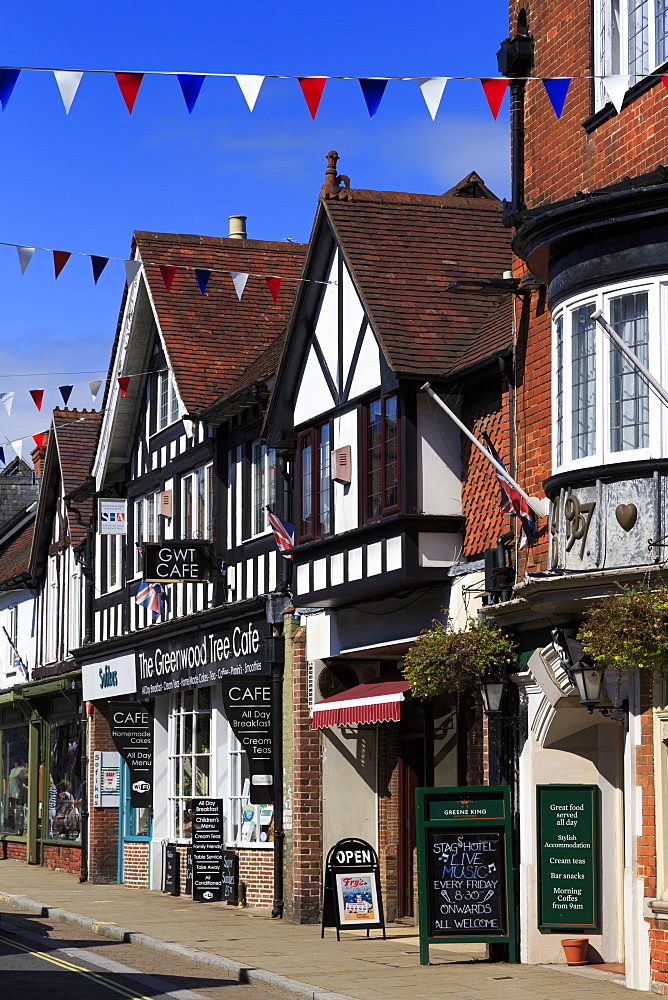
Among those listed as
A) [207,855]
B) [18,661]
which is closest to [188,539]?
[207,855]

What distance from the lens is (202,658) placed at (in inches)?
1000

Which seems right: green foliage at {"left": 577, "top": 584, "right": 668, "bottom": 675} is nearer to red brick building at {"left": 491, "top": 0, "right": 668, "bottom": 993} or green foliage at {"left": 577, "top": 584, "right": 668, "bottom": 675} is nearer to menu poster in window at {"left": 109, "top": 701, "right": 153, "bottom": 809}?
red brick building at {"left": 491, "top": 0, "right": 668, "bottom": 993}

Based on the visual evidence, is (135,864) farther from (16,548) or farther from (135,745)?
(16,548)

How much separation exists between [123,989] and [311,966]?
7.23 feet

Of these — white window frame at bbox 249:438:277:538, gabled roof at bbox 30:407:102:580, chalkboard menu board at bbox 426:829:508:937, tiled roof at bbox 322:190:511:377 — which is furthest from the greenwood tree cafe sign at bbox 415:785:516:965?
gabled roof at bbox 30:407:102:580

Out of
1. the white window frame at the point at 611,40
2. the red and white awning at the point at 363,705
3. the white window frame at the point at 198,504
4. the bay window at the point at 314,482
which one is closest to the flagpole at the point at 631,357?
the white window frame at the point at 611,40

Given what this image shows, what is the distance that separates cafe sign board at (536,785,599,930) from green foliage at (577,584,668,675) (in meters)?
3.16

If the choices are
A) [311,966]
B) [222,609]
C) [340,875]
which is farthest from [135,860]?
[311,966]

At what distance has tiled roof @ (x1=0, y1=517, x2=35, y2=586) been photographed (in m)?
41.4

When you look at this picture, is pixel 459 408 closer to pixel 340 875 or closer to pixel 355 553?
pixel 355 553

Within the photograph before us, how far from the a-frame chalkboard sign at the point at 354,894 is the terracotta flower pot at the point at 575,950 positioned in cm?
308

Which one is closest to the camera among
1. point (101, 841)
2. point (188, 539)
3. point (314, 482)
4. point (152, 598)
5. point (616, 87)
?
point (616, 87)

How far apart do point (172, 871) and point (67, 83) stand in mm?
17191

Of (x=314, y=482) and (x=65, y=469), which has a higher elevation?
(x=65, y=469)
